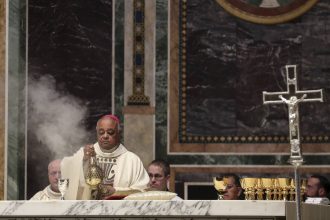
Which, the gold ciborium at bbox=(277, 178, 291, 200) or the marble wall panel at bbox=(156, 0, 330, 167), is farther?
the marble wall panel at bbox=(156, 0, 330, 167)

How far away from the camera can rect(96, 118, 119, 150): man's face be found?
10.9m

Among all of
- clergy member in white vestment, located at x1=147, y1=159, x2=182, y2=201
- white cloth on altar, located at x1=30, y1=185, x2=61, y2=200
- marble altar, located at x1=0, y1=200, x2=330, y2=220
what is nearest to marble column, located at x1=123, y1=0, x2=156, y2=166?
clergy member in white vestment, located at x1=147, y1=159, x2=182, y2=201

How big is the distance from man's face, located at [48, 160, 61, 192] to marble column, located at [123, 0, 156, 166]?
44.6 inches

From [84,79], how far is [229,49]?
1.77 metres

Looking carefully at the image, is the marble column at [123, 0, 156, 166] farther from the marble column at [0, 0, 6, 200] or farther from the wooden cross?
the wooden cross

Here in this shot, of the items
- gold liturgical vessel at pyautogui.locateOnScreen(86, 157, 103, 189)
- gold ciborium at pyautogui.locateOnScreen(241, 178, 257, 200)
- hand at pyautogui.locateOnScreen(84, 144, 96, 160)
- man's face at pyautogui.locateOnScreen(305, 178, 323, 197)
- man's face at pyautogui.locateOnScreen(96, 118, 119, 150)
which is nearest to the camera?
gold ciborium at pyautogui.locateOnScreen(241, 178, 257, 200)

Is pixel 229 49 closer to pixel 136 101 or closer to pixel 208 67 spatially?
pixel 208 67

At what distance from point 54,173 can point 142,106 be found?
1.73 meters

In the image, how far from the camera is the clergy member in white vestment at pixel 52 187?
12091mm

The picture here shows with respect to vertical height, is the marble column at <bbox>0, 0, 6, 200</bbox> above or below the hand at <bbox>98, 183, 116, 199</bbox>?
above

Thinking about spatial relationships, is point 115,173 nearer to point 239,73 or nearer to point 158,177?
point 158,177

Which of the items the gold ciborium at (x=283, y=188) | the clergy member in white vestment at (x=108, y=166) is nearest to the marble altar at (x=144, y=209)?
A: the gold ciborium at (x=283, y=188)

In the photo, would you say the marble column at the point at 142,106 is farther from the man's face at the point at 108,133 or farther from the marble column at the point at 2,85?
the man's face at the point at 108,133

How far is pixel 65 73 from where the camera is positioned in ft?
46.1
